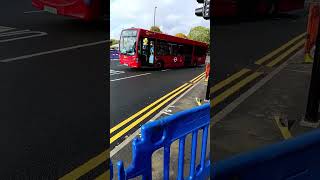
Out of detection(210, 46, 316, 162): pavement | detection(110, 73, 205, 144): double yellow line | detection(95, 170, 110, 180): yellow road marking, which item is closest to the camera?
detection(95, 170, 110, 180): yellow road marking

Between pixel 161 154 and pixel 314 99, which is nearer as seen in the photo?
pixel 161 154

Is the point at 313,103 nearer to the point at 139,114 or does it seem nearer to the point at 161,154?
the point at 161,154

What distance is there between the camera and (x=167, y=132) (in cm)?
232

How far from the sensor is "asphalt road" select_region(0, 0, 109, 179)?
239 centimetres

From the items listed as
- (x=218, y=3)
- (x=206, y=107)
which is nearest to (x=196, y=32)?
(x=218, y=3)

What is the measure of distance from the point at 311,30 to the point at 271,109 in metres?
1.61

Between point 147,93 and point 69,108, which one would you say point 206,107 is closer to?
point 69,108

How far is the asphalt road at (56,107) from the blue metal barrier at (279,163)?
0.77 meters

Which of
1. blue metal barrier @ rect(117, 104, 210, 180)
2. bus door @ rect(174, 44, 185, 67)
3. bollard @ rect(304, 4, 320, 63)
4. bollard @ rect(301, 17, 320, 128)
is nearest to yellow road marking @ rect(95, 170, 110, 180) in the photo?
blue metal barrier @ rect(117, 104, 210, 180)

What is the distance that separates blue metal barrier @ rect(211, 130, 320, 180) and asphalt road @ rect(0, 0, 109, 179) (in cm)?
77

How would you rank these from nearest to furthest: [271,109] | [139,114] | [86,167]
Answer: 1. [86,167]
2. [271,109]
3. [139,114]

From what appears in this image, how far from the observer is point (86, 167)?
12.9ft

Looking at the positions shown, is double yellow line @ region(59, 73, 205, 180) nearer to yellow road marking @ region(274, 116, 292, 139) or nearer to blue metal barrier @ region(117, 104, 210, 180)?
blue metal barrier @ region(117, 104, 210, 180)

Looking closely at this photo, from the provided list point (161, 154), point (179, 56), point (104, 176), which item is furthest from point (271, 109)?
point (179, 56)
